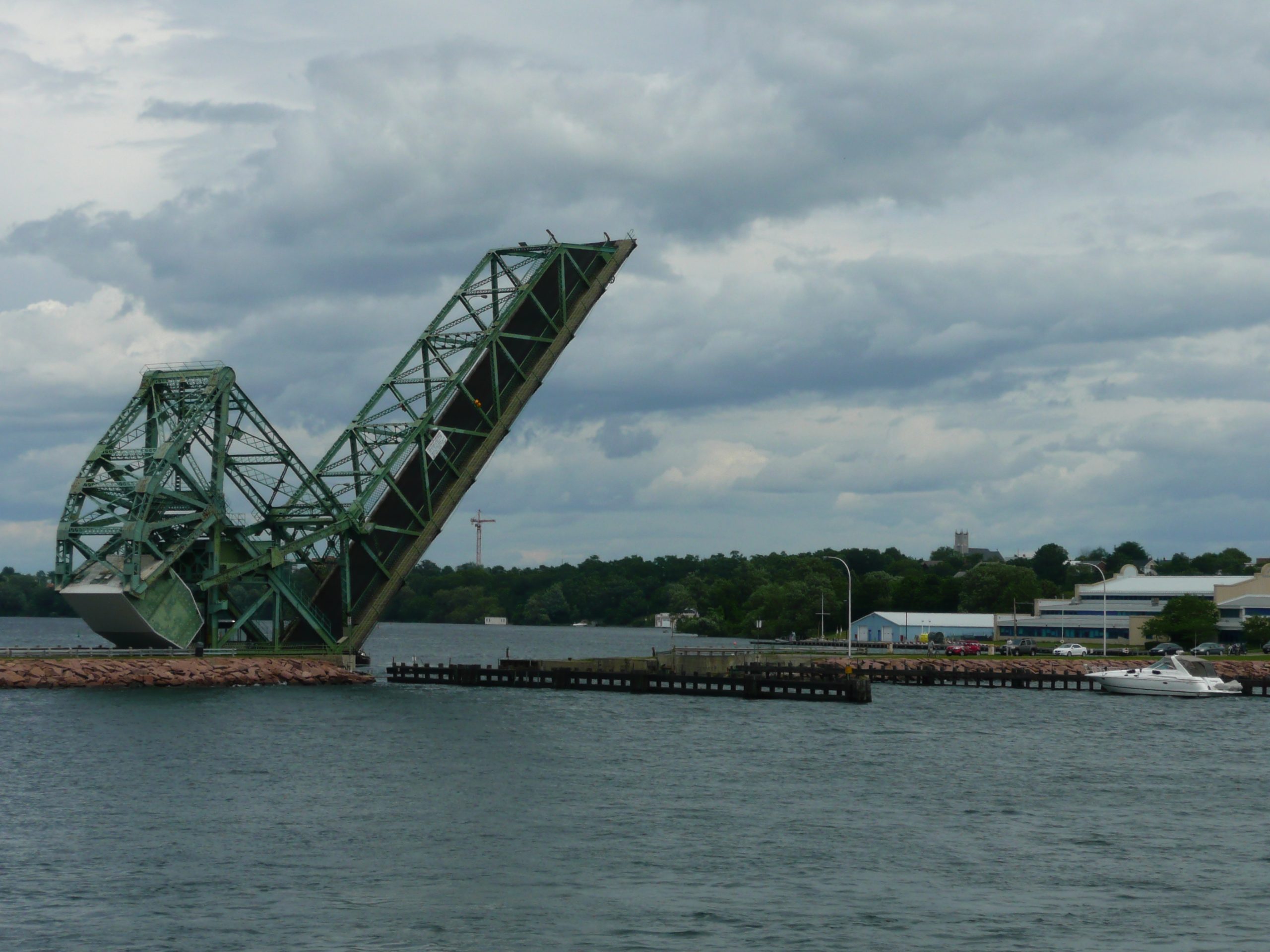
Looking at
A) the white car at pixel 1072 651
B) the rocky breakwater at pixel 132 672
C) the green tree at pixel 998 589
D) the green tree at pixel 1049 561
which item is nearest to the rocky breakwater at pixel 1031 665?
the white car at pixel 1072 651

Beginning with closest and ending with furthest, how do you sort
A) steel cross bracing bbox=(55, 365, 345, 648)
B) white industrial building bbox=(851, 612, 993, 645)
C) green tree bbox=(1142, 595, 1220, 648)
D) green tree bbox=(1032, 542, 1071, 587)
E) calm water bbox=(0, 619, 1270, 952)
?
calm water bbox=(0, 619, 1270, 952) → steel cross bracing bbox=(55, 365, 345, 648) → green tree bbox=(1142, 595, 1220, 648) → white industrial building bbox=(851, 612, 993, 645) → green tree bbox=(1032, 542, 1071, 587)

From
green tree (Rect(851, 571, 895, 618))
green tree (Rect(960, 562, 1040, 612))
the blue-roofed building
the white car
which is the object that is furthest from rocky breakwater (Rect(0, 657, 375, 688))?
green tree (Rect(851, 571, 895, 618))

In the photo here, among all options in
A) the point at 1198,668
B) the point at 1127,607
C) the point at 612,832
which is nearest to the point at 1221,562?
the point at 1127,607

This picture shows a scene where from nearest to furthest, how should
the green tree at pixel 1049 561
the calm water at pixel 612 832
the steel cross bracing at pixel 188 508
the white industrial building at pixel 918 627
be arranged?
the calm water at pixel 612 832 < the steel cross bracing at pixel 188 508 < the white industrial building at pixel 918 627 < the green tree at pixel 1049 561

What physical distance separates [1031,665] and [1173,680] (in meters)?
10.9

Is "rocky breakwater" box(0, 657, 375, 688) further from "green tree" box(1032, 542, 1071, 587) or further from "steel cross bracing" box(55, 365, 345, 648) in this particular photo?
"green tree" box(1032, 542, 1071, 587)

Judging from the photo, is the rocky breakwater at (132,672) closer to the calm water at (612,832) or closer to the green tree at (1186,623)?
the calm water at (612,832)

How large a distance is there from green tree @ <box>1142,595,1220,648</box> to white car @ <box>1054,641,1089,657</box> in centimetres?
602

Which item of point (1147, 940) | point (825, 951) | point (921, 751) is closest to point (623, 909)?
point (825, 951)

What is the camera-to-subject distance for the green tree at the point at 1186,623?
85.6m

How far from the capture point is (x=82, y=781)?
102 feet

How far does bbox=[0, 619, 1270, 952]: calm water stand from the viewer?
64.9ft

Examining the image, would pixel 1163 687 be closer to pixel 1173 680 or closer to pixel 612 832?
pixel 1173 680

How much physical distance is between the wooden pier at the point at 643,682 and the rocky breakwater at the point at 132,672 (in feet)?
30.0
